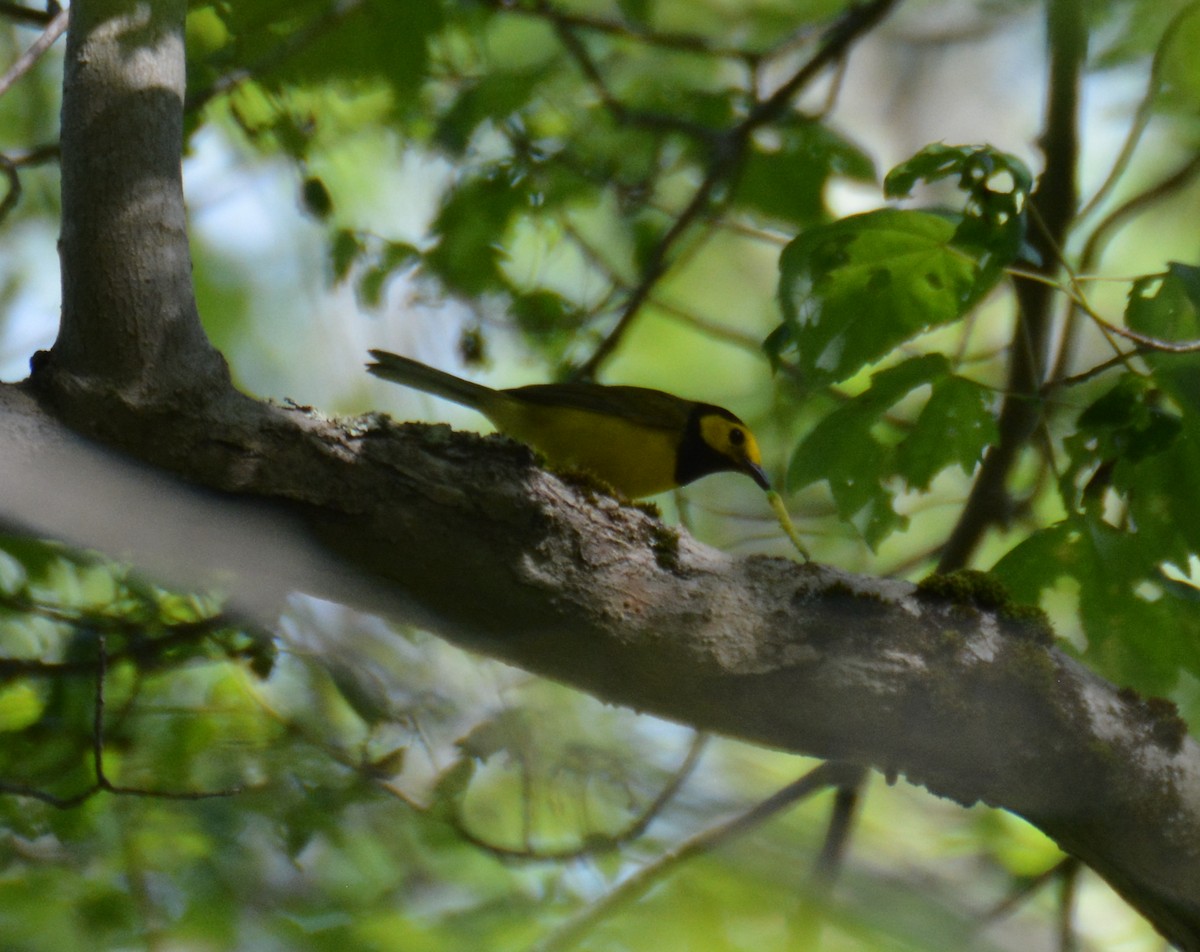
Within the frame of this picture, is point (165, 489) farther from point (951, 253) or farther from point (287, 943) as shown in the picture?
point (951, 253)

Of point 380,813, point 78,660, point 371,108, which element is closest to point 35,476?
point 380,813

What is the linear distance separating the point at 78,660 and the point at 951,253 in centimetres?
266

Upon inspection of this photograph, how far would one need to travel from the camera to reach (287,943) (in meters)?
1.86

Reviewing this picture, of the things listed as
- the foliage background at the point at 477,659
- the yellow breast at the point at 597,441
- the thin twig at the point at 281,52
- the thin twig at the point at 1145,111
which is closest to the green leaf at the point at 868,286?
the foliage background at the point at 477,659

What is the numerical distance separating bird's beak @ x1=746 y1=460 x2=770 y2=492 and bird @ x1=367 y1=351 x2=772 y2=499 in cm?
39

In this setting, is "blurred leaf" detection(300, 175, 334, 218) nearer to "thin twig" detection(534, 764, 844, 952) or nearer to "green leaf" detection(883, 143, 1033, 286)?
"green leaf" detection(883, 143, 1033, 286)

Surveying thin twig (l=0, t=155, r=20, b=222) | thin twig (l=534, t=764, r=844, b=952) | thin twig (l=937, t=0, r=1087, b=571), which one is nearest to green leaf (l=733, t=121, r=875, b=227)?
thin twig (l=937, t=0, r=1087, b=571)

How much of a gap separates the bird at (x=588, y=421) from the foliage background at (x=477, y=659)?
20 centimetres

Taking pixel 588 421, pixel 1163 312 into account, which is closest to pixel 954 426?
pixel 1163 312

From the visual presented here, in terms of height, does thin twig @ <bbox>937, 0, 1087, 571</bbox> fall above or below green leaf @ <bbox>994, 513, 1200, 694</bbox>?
above

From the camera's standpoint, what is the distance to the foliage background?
2.01m

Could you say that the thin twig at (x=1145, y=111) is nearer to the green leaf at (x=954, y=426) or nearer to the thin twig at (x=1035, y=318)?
the thin twig at (x=1035, y=318)

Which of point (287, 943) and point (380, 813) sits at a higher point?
point (380, 813)

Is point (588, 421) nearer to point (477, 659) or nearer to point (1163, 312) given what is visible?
point (477, 659)
